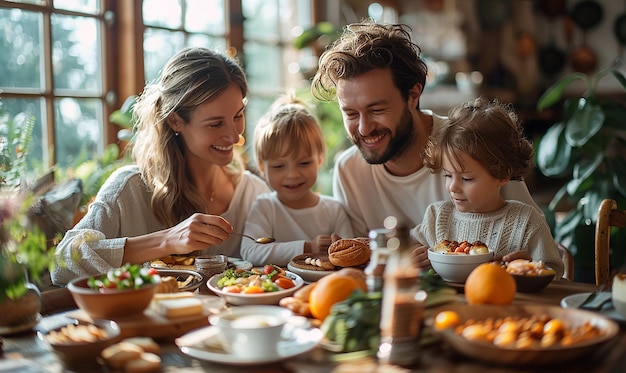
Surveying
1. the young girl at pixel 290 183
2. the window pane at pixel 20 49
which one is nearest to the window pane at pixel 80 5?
the window pane at pixel 20 49

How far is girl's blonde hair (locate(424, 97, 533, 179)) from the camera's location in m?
2.02

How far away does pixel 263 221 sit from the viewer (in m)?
2.41

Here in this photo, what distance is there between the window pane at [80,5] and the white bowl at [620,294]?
2.64 m

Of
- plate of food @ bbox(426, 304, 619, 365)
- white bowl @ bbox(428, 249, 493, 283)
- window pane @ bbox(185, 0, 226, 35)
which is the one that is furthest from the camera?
window pane @ bbox(185, 0, 226, 35)

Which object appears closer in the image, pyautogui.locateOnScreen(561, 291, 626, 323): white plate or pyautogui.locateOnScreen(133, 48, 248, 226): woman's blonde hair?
pyautogui.locateOnScreen(561, 291, 626, 323): white plate

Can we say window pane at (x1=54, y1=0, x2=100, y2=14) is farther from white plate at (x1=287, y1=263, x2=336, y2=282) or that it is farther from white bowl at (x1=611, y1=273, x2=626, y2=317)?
white bowl at (x1=611, y1=273, x2=626, y2=317)

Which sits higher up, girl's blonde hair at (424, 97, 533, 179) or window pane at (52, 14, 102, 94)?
window pane at (52, 14, 102, 94)

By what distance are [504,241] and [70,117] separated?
7.03 ft

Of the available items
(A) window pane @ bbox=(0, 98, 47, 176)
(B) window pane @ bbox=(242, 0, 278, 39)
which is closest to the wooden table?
(A) window pane @ bbox=(0, 98, 47, 176)

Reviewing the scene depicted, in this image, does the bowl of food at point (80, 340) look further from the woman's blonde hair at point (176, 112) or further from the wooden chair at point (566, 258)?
the wooden chair at point (566, 258)

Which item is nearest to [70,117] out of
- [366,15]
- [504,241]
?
[504,241]

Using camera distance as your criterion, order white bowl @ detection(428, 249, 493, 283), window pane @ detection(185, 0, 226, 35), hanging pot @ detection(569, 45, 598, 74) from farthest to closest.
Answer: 1. hanging pot @ detection(569, 45, 598, 74)
2. window pane @ detection(185, 0, 226, 35)
3. white bowl @ detection(428, 249, 493, 283)

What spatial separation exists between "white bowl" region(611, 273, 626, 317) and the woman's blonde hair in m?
1.41

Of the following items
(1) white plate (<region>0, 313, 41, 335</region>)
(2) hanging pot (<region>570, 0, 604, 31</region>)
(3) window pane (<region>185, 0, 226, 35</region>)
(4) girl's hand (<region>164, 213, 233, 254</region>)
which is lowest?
(1) white plate (<region>0, 313, 41, 335</region>)
